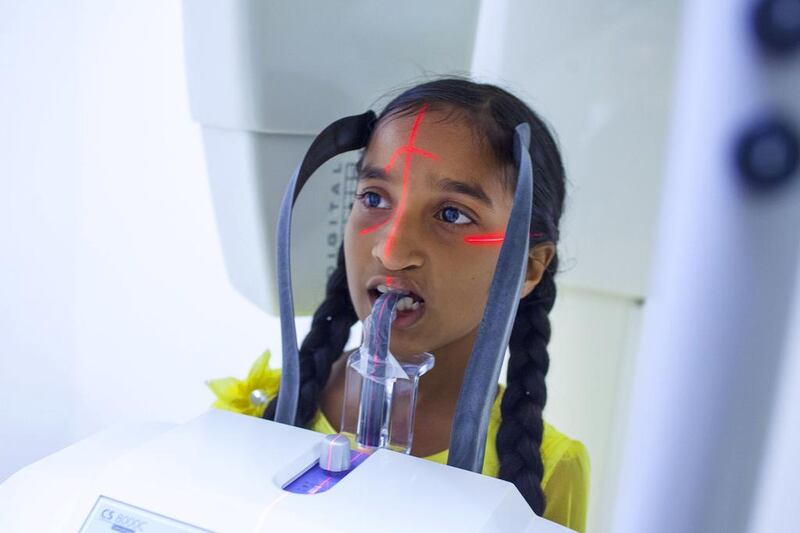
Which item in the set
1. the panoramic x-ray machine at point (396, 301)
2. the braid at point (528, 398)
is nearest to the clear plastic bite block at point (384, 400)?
the panoramic x-ray machine at point (396, 301)

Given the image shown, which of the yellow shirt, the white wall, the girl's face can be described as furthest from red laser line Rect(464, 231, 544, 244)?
the white wall

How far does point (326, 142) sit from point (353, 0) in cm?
17

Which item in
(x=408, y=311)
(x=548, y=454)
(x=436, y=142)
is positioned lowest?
(x=548, y=454)

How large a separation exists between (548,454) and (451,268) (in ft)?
0.58

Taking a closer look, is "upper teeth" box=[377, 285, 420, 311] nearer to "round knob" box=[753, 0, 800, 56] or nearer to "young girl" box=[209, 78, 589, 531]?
"young girl" box=[209, 78, 589, 531]

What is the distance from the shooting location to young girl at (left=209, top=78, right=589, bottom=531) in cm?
60

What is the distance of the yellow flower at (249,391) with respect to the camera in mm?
687

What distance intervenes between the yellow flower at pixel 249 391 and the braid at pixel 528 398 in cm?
18

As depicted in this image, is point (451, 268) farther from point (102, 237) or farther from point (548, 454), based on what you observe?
point (102, 237)

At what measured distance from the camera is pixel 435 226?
1.96 ft

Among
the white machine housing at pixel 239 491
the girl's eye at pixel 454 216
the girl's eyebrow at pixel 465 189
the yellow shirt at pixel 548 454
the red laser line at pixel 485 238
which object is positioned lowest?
the yellow shirt at pixel 548 454

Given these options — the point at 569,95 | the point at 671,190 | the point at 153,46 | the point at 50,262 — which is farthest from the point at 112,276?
the point at 671,190

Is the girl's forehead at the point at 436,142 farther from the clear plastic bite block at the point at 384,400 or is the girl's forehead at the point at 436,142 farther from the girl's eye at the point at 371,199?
the clear plastic bite block at the point at 384,400

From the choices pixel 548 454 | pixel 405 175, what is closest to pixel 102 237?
pixel 405 175
